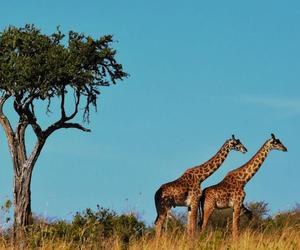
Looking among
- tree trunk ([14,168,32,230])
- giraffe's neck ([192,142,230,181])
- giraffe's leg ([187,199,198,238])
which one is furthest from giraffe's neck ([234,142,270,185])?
tree trunk ([14,168,32,230])

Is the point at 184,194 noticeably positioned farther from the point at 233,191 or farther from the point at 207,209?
the point at 233,191

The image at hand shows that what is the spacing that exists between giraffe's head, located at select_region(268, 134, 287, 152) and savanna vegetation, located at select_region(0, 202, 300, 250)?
7.94 feet

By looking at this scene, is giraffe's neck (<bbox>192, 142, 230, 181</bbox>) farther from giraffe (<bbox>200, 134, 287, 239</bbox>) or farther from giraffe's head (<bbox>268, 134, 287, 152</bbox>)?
giraffe's head (<bbox>268, 134, 287, 152</bbox>)

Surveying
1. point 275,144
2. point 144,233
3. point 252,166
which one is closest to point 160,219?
point 144,233

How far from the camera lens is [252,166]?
26469 millimetres

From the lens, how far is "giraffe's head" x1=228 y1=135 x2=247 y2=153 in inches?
1051

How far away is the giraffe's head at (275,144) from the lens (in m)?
26.6

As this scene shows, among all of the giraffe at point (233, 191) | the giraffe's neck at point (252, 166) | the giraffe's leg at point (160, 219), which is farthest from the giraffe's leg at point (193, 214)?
the giraffe's neck at point (252, 166)

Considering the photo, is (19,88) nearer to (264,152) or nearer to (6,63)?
(6,63)

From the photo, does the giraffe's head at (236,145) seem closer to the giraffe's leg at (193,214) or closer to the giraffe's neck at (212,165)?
the giraffe's neck at (212,165)

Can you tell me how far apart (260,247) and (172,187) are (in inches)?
508

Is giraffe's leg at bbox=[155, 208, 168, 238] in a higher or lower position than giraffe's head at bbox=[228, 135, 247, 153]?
lower

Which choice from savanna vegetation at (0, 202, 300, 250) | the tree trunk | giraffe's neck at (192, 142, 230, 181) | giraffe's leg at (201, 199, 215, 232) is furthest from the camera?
the tree trunk

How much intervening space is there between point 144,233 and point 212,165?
3277 millimetres
